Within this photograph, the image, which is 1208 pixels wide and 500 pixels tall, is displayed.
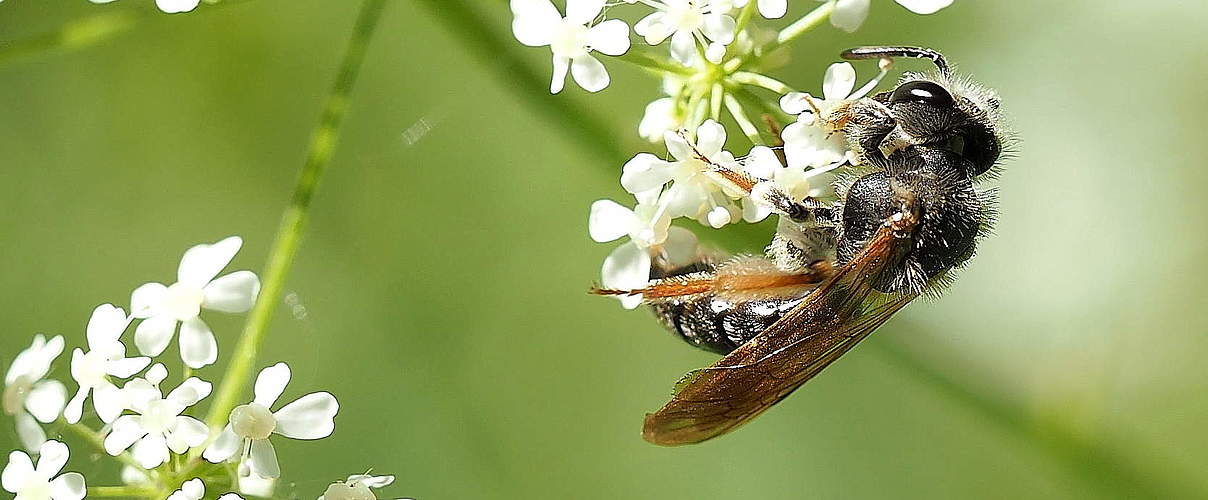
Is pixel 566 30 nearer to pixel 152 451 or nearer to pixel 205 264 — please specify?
pixel 205 264

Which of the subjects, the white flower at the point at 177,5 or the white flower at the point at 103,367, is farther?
the white flower at the point at 177,5

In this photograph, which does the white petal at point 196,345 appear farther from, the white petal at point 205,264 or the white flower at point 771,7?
the white flower at point 771,7

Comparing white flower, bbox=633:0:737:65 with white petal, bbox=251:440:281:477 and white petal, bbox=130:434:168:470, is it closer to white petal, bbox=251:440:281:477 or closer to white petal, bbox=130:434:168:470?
white petal, bbox=251:440:281:477

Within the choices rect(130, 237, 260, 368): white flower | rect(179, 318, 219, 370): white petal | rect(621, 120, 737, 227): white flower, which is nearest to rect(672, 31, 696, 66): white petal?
rect(621, 120, 737, 227): white flower

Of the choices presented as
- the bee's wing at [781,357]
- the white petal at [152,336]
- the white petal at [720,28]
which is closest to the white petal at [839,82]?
the white petal at [720,28]

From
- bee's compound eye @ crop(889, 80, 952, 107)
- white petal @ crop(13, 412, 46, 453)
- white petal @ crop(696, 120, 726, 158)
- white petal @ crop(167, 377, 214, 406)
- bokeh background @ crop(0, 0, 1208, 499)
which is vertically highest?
bokeh background @ crop(0, 0, 1208, 499)

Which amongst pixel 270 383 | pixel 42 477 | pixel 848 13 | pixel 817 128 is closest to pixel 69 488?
pixel 42 477

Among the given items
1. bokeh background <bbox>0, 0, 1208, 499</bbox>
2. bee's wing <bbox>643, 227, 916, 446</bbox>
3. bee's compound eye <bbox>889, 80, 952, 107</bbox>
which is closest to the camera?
bee's wing <bbox>643, 227, 916, 446</bbox>
